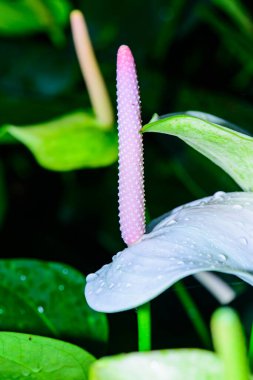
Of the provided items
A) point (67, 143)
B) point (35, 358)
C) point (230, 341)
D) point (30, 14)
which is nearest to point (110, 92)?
point (30, 14)

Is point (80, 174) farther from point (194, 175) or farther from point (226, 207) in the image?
point (226, 207)

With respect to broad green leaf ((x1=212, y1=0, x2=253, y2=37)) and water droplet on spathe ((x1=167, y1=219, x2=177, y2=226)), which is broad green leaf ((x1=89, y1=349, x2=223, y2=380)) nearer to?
water droplet on spathe ((x1=167, y1=219, x2=177, y2=226))

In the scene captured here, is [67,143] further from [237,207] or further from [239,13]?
[239,13]

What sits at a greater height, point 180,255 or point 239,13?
point 239,13

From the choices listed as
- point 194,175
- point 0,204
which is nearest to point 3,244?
point 0,204

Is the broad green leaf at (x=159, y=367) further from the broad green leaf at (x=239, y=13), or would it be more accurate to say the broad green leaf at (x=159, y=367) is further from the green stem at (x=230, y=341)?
the broad green leaf at (x=239, y=13)
